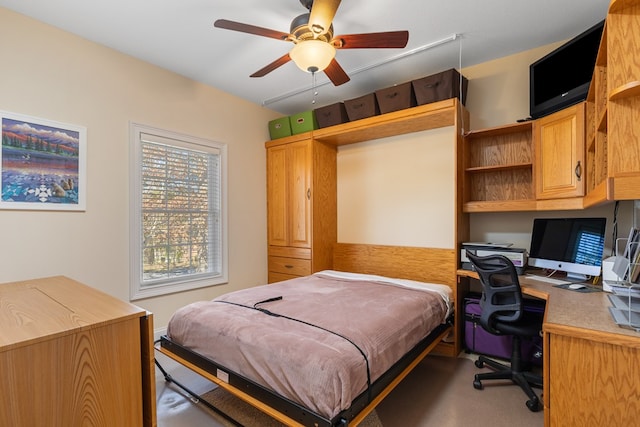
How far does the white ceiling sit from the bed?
86.2 inches

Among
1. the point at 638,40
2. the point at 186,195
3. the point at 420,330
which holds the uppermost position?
the point at 638,40

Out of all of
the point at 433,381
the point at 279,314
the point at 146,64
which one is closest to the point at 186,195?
the point at 146,64

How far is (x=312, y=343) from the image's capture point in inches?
64.5

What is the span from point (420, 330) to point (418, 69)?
8.44ft

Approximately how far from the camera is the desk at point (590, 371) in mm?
1217

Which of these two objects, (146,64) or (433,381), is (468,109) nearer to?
(433,381)

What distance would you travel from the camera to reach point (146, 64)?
3.10 metres

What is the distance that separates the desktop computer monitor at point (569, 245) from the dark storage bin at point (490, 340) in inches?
15.0

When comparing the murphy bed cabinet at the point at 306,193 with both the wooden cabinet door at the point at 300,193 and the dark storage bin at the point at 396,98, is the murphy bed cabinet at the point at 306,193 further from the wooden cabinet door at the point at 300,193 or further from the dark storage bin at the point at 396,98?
the dark storage bin at the point at 396,98

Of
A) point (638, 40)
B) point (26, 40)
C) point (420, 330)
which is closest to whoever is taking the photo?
point (638, 40)

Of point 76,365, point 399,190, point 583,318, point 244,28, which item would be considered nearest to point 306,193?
point 399,190

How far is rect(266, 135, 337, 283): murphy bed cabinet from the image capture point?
12.9ft

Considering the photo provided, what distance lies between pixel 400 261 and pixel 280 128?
2.33m

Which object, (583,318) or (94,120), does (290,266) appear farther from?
(583,318)
